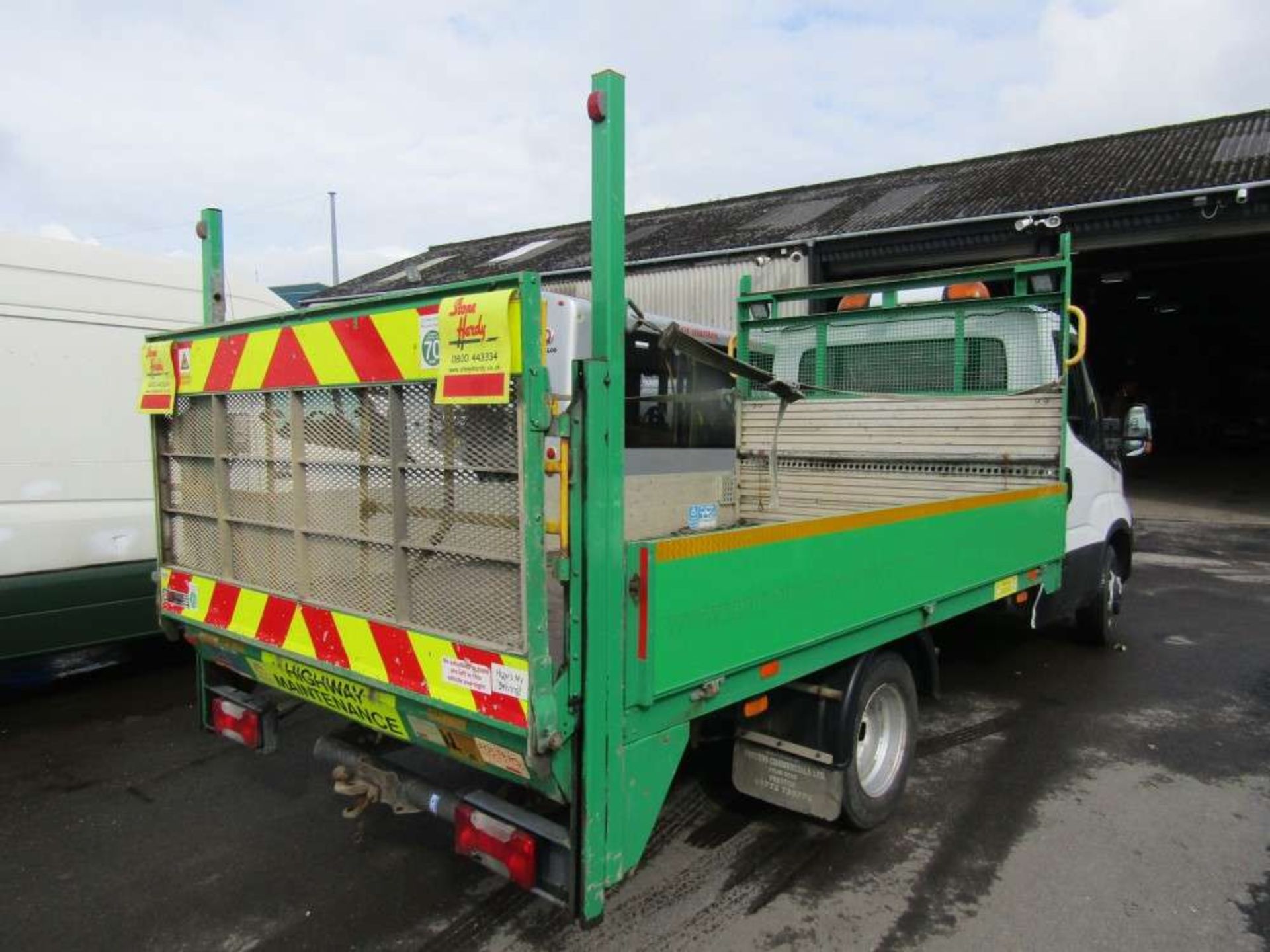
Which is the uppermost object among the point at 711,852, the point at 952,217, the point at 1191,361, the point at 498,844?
the point at 952,217

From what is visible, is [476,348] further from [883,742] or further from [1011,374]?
[1011,374]

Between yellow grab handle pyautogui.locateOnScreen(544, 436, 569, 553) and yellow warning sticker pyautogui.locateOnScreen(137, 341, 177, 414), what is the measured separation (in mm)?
1901

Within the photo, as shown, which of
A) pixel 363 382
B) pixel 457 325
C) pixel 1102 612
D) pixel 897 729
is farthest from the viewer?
pixel 1102 612

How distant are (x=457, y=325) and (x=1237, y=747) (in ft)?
15.6

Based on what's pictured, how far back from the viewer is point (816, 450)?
5441mm

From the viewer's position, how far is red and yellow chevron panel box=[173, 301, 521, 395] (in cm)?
237

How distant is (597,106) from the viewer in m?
2.16

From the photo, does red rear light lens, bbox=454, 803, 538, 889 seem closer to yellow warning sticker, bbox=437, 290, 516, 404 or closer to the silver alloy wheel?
yellow warning sticker, bbox=437, 290, 516, 404

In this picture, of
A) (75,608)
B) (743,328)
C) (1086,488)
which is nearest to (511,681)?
(75,608)

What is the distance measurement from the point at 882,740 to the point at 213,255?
355cm

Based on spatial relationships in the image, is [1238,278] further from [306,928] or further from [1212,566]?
[306,928]

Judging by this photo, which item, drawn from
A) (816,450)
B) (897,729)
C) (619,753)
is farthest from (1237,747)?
(619,753)

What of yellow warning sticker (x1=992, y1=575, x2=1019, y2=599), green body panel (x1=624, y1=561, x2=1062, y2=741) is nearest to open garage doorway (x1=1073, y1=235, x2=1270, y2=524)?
yellow warning sticker (x1=992, y1=575, x2=1019, y2=599)

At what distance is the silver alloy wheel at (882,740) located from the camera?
139 inches
